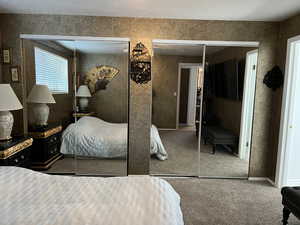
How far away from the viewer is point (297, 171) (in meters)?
3.11

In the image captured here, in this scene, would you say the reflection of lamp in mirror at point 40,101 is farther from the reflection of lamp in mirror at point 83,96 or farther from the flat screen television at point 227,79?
the flat screen television at point 227,79

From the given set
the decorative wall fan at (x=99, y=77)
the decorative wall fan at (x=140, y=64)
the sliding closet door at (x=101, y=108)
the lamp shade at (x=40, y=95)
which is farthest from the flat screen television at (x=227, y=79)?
the lamp shade at (x=40, y=95)

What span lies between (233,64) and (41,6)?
2.95 meters

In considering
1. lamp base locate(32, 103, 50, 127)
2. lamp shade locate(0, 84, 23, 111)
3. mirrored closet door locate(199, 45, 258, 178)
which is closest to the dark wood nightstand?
lamp base locate(32, 103, 50, 127)

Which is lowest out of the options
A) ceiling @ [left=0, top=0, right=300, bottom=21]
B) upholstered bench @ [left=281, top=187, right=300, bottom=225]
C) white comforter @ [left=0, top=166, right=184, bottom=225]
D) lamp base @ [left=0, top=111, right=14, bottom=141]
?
upholstered bench @ [left=281, top=187, right=300, bottom=225]

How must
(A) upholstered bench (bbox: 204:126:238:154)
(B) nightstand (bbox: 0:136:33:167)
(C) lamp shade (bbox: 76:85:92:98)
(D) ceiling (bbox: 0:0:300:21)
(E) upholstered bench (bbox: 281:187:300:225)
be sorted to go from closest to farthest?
(E) upholstered bench (bbox: 281:187:300:225), (B) nightstand (bbox: 0:136:33:167), (D) ceiling (bbox: 0:0:300:21), (C) lamp shade (bbox: 76:85:92:98), (A) upholstered bench (bbox: 204:126:238:154)

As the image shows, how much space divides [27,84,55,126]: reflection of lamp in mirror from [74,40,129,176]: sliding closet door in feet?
1.45

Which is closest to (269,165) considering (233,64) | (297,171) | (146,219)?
(297,171)

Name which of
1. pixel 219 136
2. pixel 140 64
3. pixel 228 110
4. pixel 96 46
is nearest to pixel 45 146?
pixel 96 46

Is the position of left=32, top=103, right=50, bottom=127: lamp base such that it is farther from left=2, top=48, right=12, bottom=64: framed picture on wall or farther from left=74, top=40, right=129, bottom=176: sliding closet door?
left=2, top=48, right=12, bottom=64: framed picture on wall

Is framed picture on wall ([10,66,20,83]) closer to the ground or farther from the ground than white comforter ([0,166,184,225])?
farther from the ground

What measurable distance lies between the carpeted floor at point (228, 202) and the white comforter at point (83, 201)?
0.97 meters

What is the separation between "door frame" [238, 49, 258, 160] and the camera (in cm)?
323

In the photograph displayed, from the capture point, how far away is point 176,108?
138 inches
